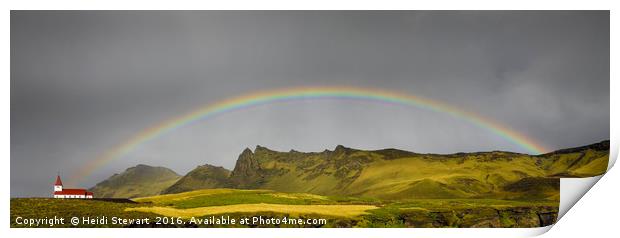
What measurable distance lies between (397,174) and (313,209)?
2.36 meters

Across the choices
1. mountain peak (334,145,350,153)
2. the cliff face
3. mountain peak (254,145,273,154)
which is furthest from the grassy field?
mountain peak (334,145,350,153)

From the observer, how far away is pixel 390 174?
688 inches

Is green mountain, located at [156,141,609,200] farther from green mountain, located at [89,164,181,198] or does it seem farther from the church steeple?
the church steeple

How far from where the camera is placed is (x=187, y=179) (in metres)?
17.0

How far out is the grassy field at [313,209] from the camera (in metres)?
16.1

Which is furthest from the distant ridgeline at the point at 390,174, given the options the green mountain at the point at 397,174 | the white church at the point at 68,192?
the white church at the point at 68,192

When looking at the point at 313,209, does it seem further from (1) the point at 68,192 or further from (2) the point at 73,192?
(1) the point at 68,192

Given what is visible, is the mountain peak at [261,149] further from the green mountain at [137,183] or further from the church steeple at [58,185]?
the church steeple at [58,185]

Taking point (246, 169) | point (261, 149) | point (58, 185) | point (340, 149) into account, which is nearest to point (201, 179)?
point (246, 169)

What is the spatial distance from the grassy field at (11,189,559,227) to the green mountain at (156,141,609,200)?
27 centimetres

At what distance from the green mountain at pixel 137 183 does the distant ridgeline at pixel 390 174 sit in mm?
30
